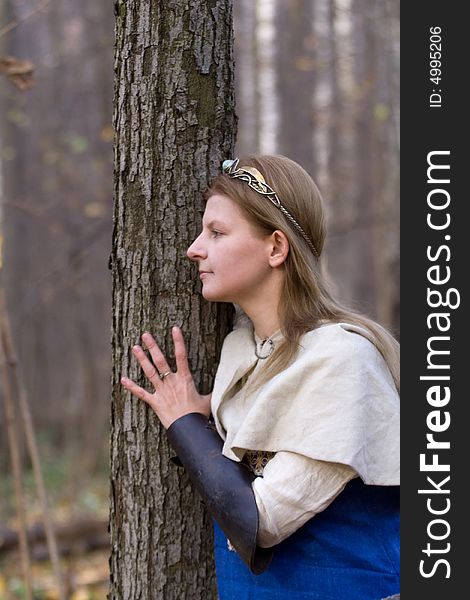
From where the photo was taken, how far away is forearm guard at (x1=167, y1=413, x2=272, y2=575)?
6.78 ft

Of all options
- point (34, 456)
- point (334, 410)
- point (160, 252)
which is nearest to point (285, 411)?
point (334, 410)

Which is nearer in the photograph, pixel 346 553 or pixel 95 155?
pixel 346 553

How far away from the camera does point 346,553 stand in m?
2.14

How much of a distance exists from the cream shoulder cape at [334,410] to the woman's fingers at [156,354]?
348 mm

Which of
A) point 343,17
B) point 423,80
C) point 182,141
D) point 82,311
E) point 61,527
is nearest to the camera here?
point 423,80

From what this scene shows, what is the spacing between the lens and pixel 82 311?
45.3 ft

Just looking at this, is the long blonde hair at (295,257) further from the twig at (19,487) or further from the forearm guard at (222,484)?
the twig at (19,487)

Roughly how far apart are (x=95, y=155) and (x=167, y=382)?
1084cm

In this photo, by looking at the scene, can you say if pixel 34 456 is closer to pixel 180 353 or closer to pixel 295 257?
pixel 180 353

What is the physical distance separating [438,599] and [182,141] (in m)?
1.47

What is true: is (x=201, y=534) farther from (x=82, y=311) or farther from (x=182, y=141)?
(x=82, y=311)

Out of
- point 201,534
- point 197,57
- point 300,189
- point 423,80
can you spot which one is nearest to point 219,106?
point 197,57

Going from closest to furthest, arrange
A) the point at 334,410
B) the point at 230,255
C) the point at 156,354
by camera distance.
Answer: the point at 334,410
the point at 230,255
the point at 156,354

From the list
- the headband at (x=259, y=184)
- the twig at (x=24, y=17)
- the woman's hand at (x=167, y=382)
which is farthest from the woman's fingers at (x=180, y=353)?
the twig at (x=24, y=17)
